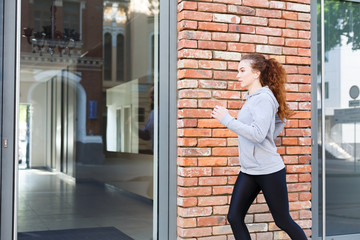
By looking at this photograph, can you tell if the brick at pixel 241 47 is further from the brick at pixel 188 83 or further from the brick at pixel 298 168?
the brick at pixel 298 168

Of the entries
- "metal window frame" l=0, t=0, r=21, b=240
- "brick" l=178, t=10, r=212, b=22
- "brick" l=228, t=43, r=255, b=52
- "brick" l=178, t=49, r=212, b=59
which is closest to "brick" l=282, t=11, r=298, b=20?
A: "brick" l=228, t=43, r=255, b=52

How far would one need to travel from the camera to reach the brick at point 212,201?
14.4 feet

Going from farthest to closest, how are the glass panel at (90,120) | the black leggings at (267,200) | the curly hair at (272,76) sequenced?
the glass panel at (90,120), the curly hair at (272,76), the black leggings at (267,200)

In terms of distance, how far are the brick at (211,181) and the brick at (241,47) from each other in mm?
1165

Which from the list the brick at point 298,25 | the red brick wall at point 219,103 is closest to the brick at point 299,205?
the red brick wall at point 219,103

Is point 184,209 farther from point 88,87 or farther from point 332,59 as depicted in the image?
point 88,87

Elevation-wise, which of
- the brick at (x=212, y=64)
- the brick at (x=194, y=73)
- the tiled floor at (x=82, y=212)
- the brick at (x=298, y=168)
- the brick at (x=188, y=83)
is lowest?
the tiled floor at (x=82, y=212)

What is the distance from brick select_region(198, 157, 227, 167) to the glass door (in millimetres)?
1333

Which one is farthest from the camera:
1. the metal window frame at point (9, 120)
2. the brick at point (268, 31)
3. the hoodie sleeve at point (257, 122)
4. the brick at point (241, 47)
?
the brick at point (268, 31)

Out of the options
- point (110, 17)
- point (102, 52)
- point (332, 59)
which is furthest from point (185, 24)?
point (102, 52)

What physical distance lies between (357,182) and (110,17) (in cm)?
519

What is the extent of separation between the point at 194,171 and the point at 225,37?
123 cm

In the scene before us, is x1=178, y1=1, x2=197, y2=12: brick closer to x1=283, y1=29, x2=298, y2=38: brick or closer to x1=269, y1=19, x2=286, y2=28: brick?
x1=269, y1=19, x2=286, y2=28: brick

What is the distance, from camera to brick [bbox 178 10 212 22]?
438 centimetres
